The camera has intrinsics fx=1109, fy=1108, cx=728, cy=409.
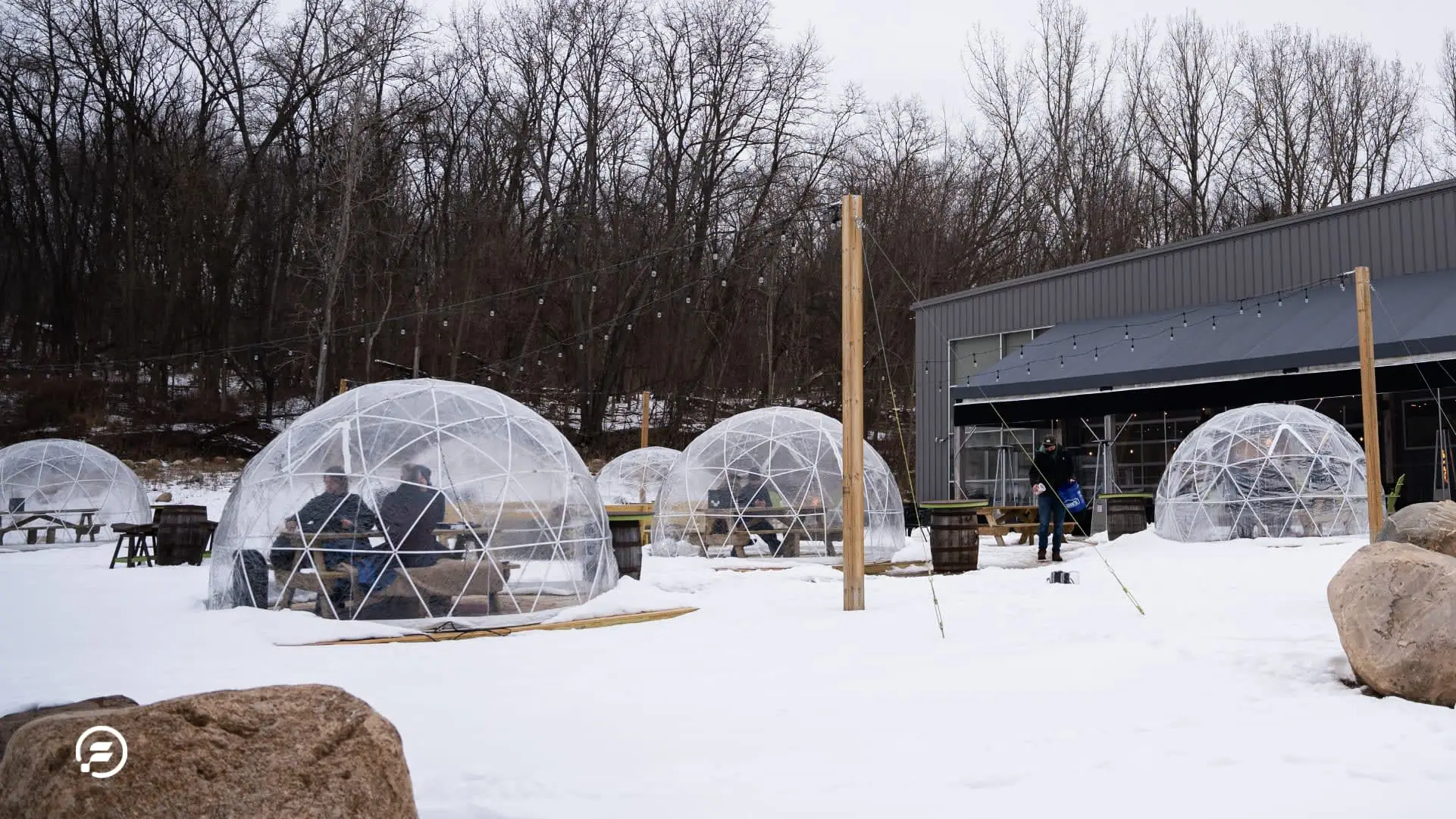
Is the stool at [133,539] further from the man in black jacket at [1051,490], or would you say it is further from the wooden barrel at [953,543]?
the man in black jacket at [1051,490]

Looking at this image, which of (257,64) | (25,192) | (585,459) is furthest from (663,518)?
(25,192)

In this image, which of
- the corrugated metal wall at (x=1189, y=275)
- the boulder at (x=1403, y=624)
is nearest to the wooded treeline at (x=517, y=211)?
the corrugated metal wall at (x=1189, y=275)

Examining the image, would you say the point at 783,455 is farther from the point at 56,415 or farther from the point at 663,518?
the point at 56,415

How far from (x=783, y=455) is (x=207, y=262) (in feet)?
77.8

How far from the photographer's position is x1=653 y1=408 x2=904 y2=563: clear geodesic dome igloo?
15.4 metres

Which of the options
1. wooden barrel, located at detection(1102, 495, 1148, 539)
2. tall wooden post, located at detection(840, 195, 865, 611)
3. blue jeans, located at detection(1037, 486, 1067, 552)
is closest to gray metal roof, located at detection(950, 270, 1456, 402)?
wooden barrel, located at detection(1102, 495, 1148, 539)

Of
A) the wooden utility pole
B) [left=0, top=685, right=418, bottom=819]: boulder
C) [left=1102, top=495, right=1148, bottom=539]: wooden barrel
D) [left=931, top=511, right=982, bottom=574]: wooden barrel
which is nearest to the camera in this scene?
[left=0, top=685, right=418, bottom=819]: boulder

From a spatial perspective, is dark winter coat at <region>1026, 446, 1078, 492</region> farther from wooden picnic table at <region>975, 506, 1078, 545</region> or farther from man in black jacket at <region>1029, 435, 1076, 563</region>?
wooden picnic table at <region>975, 506, 1078, 545</region>

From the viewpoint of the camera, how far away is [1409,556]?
6039 millimetres

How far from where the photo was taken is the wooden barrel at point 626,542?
38.7ft

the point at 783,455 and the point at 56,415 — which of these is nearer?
the point at 783,455

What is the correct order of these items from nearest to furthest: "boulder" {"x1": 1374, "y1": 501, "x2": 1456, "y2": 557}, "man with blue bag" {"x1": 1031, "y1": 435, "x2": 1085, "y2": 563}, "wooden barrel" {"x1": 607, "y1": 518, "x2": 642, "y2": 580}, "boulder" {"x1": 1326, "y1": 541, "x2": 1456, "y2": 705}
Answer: "boulder" {"x1": 1326, "y1": 541, "x2": 1456, "y2": 705}
"boulder" {"x1": 1374, "y1": 501, "x2": 1456, "y2": 557}
"wooden barrel" {"x1": 607, "y1": 518, "x2": 642, "y2": 580}
"man with blue bag" {"x1": 1031, "y1": 435, "x2": 1085, "y2": 563}

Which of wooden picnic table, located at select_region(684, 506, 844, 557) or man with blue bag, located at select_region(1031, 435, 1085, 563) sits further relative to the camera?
wooden picnic table, located at select_region(684, 506, 844, 557)

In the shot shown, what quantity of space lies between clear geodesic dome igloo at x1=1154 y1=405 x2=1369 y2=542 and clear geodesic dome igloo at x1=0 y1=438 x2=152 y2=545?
18.1m
